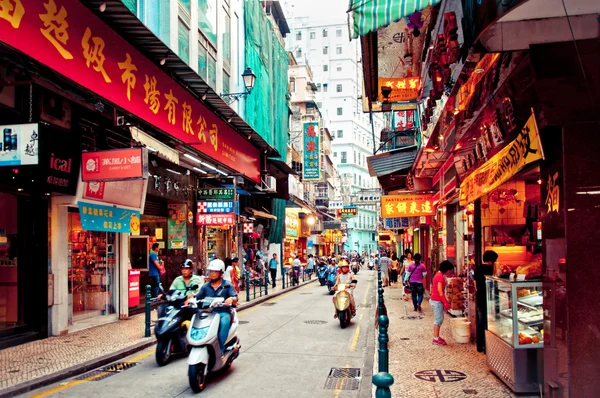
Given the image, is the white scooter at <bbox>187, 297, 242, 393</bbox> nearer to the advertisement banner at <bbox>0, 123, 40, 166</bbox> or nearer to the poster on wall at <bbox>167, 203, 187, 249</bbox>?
the advertisement banner at <bbox>0, 123, 40, 166</bbox>

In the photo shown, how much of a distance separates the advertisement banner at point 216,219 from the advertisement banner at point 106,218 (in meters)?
4.84

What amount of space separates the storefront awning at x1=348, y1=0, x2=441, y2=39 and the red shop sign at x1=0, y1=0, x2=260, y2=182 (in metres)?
5.35

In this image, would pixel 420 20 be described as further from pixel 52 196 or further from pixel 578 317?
pixel 52 196

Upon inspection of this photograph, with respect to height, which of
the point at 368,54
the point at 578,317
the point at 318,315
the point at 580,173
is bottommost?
the point at 318,315

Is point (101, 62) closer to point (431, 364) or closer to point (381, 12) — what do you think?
point (381, 12)

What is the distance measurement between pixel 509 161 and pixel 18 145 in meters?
7.42

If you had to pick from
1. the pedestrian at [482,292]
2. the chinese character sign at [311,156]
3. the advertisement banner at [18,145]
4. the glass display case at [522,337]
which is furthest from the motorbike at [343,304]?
the chinese character sign at [311,156]

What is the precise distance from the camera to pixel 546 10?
5.12m

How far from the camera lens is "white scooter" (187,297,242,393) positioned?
6.98 meters

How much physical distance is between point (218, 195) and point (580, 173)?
1552cm

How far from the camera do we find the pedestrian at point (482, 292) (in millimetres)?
8906

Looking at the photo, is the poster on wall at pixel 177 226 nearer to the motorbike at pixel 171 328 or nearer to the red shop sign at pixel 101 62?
the red shop sign at pixel 101 62

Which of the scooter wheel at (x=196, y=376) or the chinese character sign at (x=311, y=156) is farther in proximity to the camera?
the chinese character sign at (x=311, y=156)

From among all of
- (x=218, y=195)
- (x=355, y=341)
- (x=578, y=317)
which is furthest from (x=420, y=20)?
(x=218, y=195)
